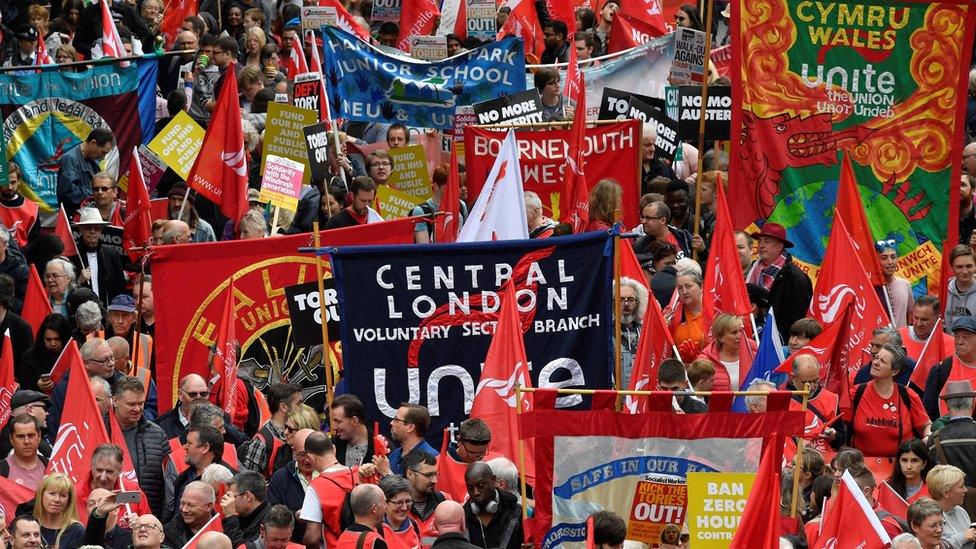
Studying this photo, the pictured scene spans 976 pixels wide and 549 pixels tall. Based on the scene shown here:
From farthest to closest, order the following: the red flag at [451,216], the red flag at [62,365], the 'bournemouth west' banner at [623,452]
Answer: the red flag at [451,216]
the red flag at [62,365]
the 'bournemouth west' banner at [623,452]

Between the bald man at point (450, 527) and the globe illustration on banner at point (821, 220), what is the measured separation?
7.50 meters

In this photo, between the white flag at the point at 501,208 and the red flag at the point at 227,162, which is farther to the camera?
the red flag at the point at 227,162

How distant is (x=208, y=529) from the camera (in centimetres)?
1257

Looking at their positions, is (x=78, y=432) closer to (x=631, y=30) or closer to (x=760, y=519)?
(x=760, y=519)

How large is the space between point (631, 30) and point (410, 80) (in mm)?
4015

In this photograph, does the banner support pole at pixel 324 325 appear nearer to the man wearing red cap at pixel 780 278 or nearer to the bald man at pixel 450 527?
the bald man at pixel 450 527

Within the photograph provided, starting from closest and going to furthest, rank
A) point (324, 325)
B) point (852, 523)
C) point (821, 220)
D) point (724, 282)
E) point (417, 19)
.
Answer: point (852, 523) → point (324, 325) → point (724, 282) → point (821, 220) → point (417, 19)

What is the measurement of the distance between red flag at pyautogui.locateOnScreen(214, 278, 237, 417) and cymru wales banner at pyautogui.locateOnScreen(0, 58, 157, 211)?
484cm

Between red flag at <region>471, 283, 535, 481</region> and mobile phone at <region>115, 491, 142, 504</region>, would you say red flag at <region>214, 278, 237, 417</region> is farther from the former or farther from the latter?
mobile phone at <region>115, 491, 142, 504</region>

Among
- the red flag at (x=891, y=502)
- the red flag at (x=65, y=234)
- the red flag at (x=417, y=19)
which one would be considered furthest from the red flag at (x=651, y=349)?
the red flag at (x=417, y=19)

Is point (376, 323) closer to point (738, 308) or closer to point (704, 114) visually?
point (738, 308)

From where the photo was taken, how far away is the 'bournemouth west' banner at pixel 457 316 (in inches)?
587

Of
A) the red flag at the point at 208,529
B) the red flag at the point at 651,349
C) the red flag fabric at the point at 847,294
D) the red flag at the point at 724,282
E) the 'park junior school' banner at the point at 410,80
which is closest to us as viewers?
the red flag at the point at 208,529

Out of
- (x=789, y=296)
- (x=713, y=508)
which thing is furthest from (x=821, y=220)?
(x=713, y=508)
